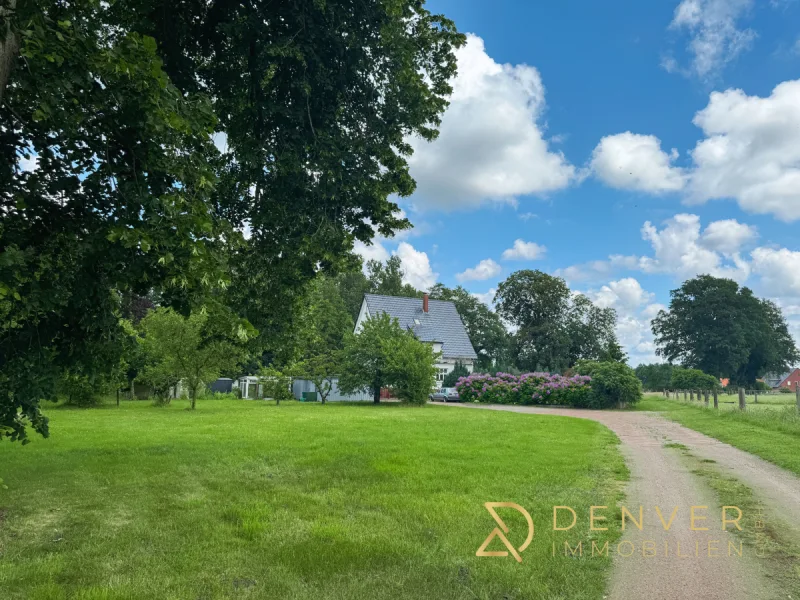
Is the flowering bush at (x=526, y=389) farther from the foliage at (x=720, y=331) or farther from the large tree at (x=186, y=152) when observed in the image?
the foliage at (x=720, y=331)

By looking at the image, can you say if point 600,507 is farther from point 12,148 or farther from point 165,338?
point 165,338

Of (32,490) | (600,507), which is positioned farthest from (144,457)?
(600,507)

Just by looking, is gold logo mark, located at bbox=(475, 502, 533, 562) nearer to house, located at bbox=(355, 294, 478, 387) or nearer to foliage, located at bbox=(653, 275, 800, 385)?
house, located at bbox=(355, 294, 478, 387)

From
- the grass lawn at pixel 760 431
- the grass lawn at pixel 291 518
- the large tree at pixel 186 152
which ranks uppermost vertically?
the large tree at pixel 186 152

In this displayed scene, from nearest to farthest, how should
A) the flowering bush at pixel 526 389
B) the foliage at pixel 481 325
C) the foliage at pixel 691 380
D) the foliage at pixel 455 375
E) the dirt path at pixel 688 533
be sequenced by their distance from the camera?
the dirt path at pixel 688 533 < the flowering bush at pixel 526 389 < the foliage at pixel 691 380 < the foliage at pixel 455 375 < the foliage at pixel 481 325

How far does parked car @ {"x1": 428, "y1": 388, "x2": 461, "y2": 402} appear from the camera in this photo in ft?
132

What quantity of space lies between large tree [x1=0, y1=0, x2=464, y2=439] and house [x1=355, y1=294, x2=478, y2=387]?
40.4 m

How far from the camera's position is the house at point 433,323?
5035cm

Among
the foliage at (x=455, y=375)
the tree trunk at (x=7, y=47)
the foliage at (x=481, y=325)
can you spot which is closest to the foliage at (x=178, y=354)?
the tree trunk at (x=7, y=47)

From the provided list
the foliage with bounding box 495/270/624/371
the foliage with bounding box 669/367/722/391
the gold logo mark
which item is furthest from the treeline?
the gold logo mark

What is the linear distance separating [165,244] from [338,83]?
489cm

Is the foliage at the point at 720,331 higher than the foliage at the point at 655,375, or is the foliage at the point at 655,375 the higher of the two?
the foliage at the point at 720,331

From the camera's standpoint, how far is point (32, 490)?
24.5 ft

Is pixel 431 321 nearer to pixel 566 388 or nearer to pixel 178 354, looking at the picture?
pixel 566 388
